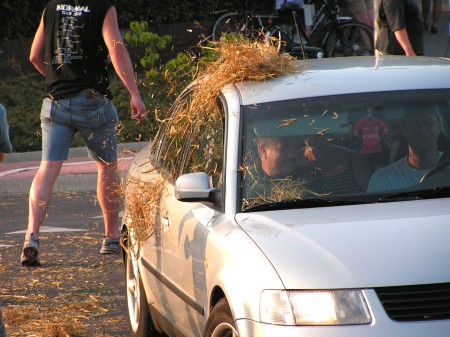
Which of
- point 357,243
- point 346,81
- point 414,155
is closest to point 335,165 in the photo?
point 414,155

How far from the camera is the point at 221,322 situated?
Answer: 4.46 meters

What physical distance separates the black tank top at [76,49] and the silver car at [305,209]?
86.7 inches

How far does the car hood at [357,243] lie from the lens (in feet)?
13.4

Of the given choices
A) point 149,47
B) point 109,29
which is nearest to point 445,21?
point 149,47

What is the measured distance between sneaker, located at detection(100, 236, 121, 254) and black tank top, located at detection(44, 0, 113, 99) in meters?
1.16

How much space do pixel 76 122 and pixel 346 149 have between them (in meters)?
3.58

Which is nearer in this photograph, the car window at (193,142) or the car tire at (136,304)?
the car window at (193,142)

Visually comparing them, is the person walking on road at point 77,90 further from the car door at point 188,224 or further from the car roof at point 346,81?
the car roof at point 346,81

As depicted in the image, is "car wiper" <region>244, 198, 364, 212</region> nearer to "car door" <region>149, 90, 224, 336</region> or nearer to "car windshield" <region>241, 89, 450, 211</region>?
"car windshield" <region>241, 89, 450, 211</region>

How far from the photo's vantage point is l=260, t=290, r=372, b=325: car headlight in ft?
13.2

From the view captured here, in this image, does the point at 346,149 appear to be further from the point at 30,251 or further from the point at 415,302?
the point at 30,251

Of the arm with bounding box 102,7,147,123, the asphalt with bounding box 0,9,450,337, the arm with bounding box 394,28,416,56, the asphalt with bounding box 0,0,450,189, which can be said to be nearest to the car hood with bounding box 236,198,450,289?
the asphalt with bounding box 0,9,450,337

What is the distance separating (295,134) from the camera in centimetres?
520

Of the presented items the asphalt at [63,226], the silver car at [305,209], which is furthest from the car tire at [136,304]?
the asphalt at [63,226]
